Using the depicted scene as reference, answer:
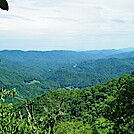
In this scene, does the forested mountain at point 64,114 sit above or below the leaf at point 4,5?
below

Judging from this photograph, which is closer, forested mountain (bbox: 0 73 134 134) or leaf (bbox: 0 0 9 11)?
leaf (bbox: 0 0 9 11)

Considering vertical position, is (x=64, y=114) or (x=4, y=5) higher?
(x=4, y=5)

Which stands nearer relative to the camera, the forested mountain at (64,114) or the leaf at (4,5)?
the leaf at (4,5)

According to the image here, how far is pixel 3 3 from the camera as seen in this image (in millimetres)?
1054

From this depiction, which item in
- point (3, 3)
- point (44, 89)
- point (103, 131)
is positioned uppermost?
point (3, 3)

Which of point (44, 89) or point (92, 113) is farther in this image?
point (44, 89)

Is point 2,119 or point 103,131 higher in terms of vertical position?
point 2,119

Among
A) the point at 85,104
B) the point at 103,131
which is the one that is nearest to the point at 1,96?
the point at 103,131

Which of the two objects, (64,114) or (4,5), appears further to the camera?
(64,114)

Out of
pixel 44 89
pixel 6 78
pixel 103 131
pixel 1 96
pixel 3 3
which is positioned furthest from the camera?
pixel 6 78

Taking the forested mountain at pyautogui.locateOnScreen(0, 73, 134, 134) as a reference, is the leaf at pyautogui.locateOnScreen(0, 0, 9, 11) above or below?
above

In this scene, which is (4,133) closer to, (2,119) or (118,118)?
(2,119)

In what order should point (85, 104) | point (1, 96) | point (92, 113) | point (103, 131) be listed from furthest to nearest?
point (85, 104) < point (92, 113) < point (103, 131) < point (1, 96)

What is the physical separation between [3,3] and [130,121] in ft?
64.5
